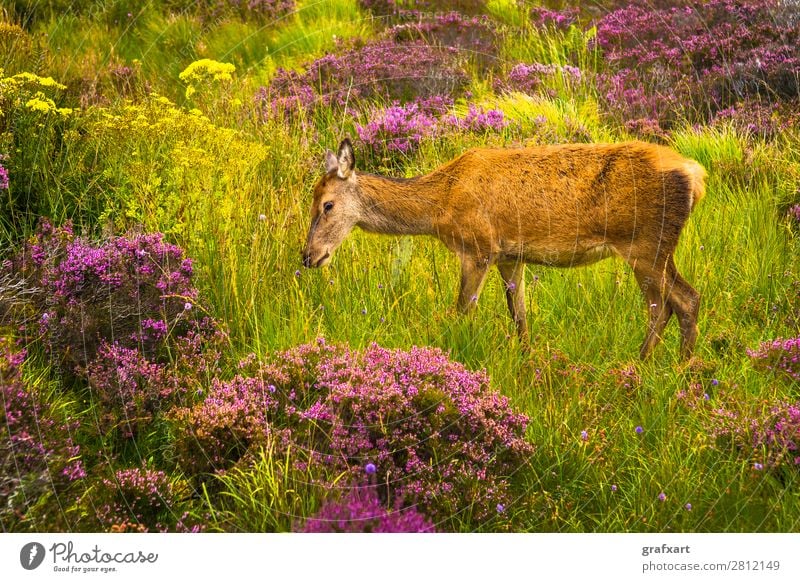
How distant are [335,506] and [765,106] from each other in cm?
710

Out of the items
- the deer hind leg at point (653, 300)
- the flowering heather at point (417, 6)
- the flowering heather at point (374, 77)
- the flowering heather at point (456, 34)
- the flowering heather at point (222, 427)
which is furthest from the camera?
the flowering heather at point (417, 6)

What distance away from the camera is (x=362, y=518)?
3.88 meters

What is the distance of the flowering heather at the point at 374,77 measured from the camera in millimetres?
10492

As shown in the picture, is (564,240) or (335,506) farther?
(564,240)

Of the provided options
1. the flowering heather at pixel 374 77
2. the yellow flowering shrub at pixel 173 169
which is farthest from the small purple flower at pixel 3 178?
the flowering heather at pixel 374 77

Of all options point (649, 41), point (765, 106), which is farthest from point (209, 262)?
point (649, 41)

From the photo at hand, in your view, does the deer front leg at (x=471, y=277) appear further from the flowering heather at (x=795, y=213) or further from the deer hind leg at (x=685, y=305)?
the flowering heather at (x=795, y=213)

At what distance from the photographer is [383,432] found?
4340 mm

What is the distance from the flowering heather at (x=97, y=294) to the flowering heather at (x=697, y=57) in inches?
223

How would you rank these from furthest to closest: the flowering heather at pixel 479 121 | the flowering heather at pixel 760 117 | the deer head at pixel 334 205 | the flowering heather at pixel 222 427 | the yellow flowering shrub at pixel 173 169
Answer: the flowering heather at pixel 479 121, the flowering heather at pixel 760 117, the deer head at pixel 334 205, the yellow flowering shrub at pixel 173 169, the flowering heather at pixel 222 427

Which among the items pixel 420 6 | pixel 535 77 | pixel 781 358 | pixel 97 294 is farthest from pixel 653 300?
pixel 420 6

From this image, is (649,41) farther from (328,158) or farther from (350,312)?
(350,312)
